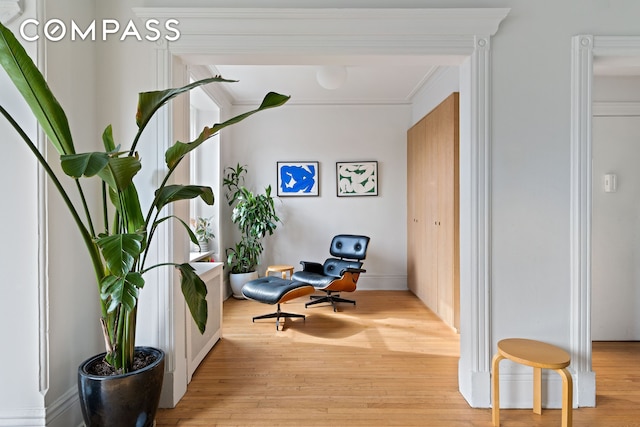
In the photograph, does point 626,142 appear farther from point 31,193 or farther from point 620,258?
point 31,193

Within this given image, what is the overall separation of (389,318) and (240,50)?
116 inches

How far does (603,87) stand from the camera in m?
2.96

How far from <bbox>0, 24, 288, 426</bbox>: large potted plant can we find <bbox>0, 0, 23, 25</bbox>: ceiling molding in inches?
16.0

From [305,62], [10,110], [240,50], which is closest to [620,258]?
[305,62]

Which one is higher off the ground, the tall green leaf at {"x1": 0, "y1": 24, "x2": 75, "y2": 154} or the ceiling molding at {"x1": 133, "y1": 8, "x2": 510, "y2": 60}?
the ceiling molding at {"x1": 133, "y1": 8, "x2": 510, "y2": 60}

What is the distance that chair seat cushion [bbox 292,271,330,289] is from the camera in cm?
379

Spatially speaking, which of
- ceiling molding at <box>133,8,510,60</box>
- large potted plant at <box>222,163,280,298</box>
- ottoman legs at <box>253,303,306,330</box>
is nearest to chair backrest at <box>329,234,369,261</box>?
large potted plant at <box>222,163,280,298</box>

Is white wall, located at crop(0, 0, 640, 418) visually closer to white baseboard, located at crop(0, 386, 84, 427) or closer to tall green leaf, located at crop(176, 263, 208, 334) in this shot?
tall green leaf, located at crop(176, 263, 208, 334)

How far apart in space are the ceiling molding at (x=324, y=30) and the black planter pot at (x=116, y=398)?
181 centimetres

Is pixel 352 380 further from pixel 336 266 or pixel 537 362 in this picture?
pixel 336 266

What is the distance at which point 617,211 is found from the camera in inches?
116

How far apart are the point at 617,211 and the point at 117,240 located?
12.5 ft

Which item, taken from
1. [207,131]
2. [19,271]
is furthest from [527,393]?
[19,271]

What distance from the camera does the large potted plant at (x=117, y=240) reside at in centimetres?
131
